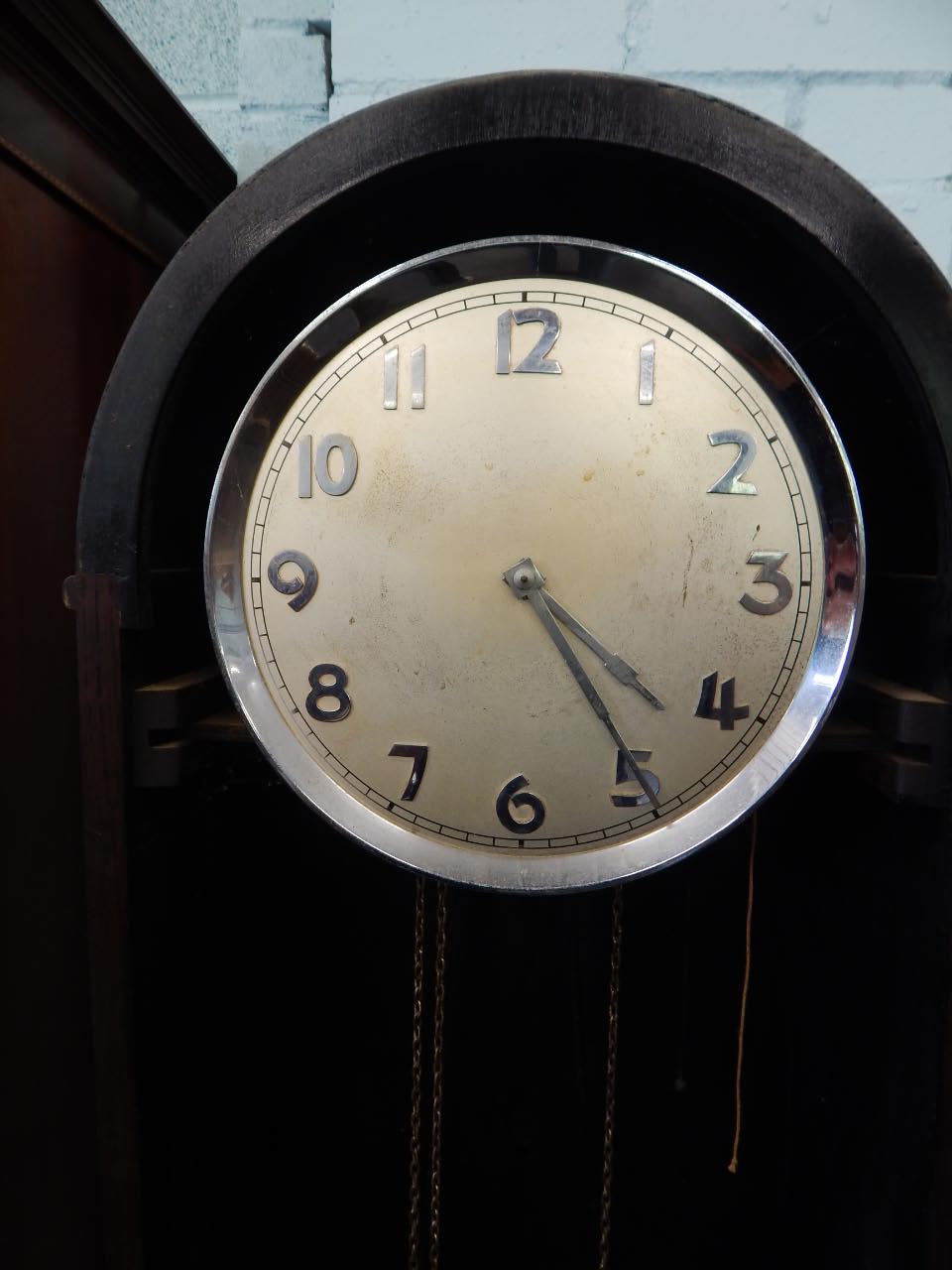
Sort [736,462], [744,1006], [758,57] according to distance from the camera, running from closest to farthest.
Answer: [736,462] < [744,1006] < [758,57]

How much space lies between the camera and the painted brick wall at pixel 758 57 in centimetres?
81

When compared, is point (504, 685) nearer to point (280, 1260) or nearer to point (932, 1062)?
point (932, 1062)

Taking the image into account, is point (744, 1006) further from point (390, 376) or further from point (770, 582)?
point (390, 376)

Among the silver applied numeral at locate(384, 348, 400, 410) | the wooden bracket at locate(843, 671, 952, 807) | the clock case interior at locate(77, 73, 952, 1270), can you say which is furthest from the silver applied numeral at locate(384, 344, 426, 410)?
the wooden bracket at locate(843, 671, 952, 807)

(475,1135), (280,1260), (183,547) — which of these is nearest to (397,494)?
(183,547)

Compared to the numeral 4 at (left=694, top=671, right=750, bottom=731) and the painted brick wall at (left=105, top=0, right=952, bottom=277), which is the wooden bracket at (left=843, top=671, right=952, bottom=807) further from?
the painted brick wall at (left=105, top=0, right=952, bottom=277)

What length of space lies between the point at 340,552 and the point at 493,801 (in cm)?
20

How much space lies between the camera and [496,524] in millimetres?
551

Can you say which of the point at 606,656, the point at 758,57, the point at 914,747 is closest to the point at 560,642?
the point at 606,656

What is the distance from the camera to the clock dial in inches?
21.2

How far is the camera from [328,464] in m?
0.56

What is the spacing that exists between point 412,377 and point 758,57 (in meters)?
0.59

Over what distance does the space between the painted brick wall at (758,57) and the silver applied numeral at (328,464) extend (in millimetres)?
494

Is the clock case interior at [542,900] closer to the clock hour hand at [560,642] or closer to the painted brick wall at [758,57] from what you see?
the clock hour hand at [560,642]
